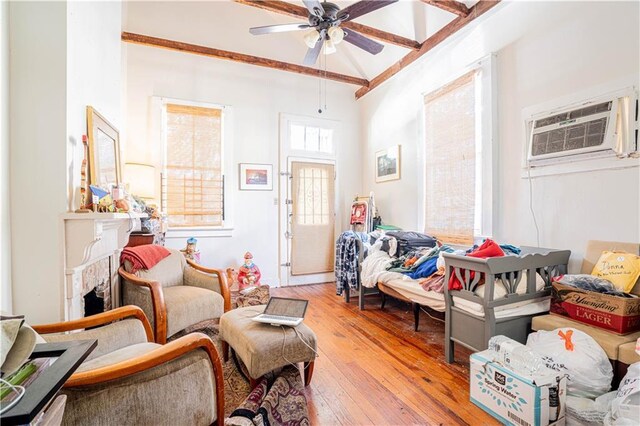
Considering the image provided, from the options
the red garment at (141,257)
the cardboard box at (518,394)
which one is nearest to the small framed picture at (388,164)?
the cardboard box at (518,394)

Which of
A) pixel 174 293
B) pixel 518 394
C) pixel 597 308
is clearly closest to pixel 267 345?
pixel 174 293

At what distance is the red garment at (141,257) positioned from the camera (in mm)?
2354

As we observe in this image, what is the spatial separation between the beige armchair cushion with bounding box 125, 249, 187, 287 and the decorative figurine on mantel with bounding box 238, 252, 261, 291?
3.87 feet

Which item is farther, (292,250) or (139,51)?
(292,250)

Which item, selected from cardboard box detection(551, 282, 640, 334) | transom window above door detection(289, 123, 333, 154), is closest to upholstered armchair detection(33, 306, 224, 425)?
cardboard box detection(551, 282, 640, 334)

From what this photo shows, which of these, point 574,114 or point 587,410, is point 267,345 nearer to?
point 587,410

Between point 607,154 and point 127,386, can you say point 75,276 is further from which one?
point 607,154

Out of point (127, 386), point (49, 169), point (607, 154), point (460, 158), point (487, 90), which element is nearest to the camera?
point (127, 386)

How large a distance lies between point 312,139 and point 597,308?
397cm

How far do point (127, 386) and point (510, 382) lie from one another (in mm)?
1770

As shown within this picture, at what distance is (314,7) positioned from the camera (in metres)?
2.33

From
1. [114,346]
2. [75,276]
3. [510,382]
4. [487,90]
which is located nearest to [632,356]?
[510,382]

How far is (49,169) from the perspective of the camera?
1420 mm

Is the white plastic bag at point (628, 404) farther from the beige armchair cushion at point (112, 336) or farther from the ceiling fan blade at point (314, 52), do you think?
the ceiling fan blade at point (314, 52)
